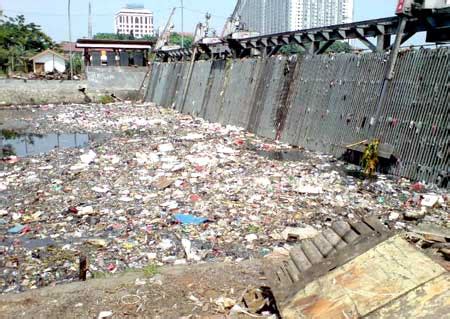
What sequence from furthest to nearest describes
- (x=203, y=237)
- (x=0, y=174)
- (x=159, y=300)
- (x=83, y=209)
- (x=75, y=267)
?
(x=0, y=174)
(x=83, y=209)
(x=203, y=237)
(x=75, y=267)
(x=159, y=300)

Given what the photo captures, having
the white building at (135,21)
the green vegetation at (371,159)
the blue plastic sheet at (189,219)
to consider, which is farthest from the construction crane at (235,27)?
the white building at (135,21)

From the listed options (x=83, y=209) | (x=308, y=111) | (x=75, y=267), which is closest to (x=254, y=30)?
(x=308, y=111)

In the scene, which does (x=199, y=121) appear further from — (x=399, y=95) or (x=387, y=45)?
(x=399, y=95)

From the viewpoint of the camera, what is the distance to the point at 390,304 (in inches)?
100.0

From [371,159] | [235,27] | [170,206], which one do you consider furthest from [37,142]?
[371,159]

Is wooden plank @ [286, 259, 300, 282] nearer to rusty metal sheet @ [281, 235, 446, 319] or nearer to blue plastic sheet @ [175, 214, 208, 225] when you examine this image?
rusty metal sheet @ [281, 235, 446, 319]

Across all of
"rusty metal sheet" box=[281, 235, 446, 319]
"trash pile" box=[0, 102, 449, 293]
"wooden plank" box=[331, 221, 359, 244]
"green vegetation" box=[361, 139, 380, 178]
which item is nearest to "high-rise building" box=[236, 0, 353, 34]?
"green vegetation" box=[361, 139, 380, 178]

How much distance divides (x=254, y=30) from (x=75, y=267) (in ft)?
48.5

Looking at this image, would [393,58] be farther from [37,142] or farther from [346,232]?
[37,142]

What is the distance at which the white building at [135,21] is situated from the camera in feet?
312

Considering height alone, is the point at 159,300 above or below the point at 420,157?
below

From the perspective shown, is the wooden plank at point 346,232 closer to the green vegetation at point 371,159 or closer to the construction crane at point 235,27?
the green vegetation at point 371,159

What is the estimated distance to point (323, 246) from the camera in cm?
348

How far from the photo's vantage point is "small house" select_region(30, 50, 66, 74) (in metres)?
42.9
